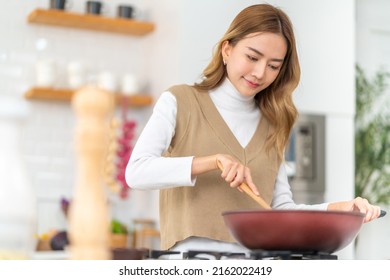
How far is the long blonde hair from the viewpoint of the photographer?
49.0 inches

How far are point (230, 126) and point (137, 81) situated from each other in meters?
1.28

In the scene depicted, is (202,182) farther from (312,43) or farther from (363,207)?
(312,43)

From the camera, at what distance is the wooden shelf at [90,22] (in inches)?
97.0

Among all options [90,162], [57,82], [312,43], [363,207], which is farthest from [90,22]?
[90,162]

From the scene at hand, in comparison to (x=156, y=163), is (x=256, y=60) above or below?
above

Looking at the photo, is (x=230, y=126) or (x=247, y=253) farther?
(x=230, y=126)

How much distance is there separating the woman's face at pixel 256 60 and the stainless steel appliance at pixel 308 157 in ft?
3.25

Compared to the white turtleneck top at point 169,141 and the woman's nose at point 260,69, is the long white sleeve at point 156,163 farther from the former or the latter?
the woman's nose at point 260,69

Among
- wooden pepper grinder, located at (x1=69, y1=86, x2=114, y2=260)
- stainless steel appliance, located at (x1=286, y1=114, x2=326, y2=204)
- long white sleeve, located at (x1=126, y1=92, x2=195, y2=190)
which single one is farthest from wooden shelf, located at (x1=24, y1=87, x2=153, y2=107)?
wooden pepper grinder, located at (x1=69, y1=86, x2=114, y2=260)

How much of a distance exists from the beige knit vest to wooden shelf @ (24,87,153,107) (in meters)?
1.21

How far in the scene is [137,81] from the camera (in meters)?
2.54

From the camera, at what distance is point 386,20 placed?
3188mm

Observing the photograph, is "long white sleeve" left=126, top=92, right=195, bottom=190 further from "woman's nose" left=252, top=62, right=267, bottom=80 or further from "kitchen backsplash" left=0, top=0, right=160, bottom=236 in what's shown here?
"kitchen backsplash" left=0, top=0, right=160, bottom=236
